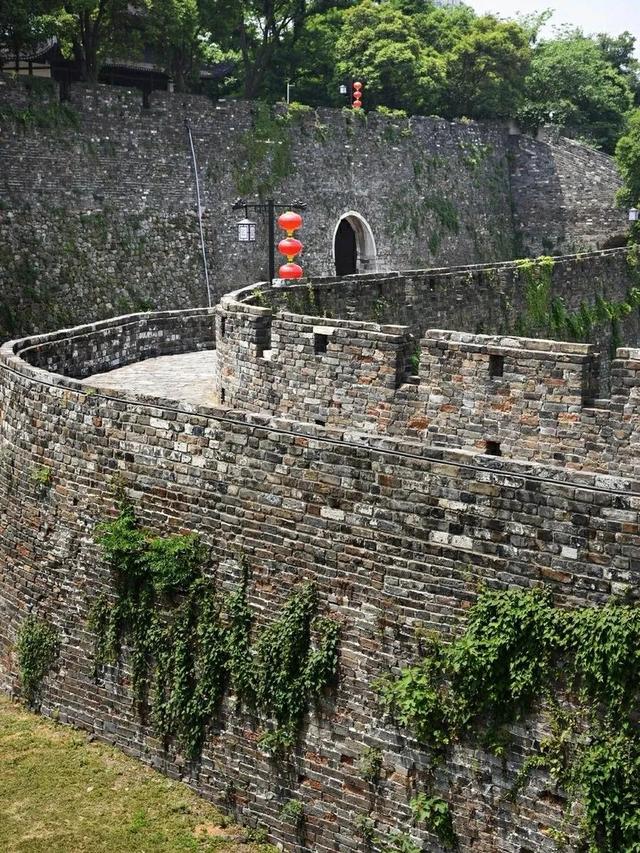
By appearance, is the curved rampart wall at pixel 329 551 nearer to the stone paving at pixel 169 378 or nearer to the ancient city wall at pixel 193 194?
the stone paving at pixel 169 378

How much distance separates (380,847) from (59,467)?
4.33m

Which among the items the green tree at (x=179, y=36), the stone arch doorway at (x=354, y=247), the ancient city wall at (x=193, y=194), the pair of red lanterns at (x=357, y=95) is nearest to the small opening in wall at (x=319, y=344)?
the ancient city wall at (x=193, y=194)

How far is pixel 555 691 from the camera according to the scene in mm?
7062

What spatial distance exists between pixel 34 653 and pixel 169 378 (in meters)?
5.29

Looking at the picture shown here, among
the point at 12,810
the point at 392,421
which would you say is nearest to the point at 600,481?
the point at 392,421

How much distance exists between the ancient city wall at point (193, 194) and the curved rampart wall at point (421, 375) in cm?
1001

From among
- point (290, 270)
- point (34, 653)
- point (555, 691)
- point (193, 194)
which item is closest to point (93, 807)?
point (34, 653)

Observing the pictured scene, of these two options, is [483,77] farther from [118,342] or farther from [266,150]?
[118,342]

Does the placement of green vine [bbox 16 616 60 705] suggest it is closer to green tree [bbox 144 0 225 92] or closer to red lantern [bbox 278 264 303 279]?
red lantern [bbox 278 264 303 279]

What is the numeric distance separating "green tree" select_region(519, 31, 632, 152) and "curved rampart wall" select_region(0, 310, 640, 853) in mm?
39913

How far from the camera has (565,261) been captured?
18.7m

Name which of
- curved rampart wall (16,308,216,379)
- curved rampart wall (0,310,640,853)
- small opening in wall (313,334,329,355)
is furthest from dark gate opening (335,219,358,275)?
curved rampart wall (0,310,640,853)

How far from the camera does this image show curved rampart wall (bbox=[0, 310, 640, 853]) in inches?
285

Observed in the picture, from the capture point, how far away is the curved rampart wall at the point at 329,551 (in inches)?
285
